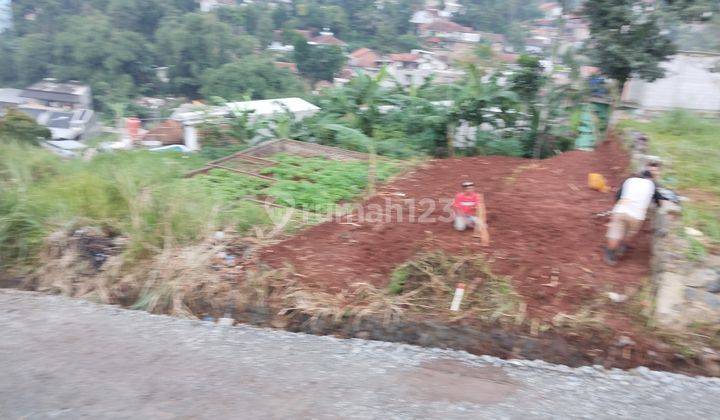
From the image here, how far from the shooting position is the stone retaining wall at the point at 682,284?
4.57 metres

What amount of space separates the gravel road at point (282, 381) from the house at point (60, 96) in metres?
21.2

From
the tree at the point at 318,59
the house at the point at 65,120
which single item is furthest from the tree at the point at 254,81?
the house at the point at 65,120

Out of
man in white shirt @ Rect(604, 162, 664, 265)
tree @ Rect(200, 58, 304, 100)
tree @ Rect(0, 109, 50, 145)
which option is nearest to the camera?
man in white shirt @ Rect(604, 162, 664, 265)

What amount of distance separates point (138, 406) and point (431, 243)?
2981 mm

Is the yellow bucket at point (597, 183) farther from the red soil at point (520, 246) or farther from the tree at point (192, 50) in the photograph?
the tree at point (192, 50)

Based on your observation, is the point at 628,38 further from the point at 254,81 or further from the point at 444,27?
the point at 444,27

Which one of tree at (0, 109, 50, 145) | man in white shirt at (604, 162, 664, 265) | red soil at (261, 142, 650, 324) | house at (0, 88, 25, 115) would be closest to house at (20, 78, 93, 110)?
house at (0, 88, 25, 115)

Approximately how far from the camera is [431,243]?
5.68 m

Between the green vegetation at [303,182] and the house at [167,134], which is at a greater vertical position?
the green vegetation at [303,182]

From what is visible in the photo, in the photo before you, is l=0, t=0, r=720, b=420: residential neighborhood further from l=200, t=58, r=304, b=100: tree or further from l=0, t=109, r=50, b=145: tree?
l=200, t=58, r=304, b=100: tree

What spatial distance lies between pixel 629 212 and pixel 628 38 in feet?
18.4

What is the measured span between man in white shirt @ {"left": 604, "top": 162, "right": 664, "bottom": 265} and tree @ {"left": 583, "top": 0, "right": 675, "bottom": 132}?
506 cm

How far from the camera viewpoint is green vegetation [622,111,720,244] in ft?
18.2

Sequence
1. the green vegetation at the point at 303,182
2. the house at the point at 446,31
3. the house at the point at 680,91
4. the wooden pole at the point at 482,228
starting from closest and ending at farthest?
the wooden pole at the point at 482,228 → the green vegetation at the point at 303,182 → the house at the point at 680,91 → the house at the point at 446,31
